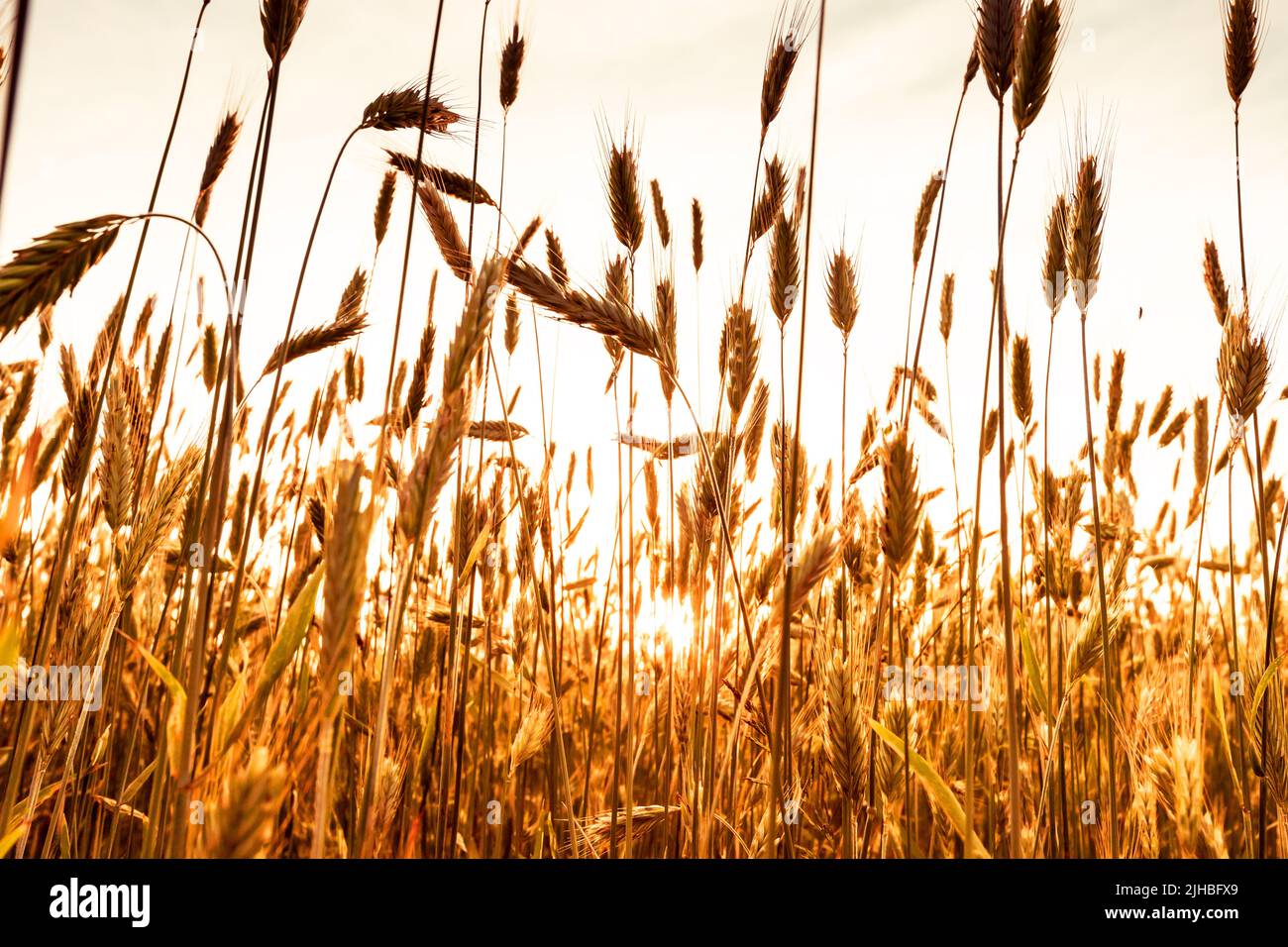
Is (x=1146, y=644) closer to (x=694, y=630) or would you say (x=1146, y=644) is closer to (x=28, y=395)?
(x=694, y=630)

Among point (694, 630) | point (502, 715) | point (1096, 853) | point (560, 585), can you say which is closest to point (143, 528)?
point (694, 630)

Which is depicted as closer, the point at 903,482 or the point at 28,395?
the point at 903,482

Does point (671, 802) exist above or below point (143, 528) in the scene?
below

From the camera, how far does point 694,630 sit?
1.32 metres

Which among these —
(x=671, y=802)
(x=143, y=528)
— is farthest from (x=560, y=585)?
(x=143, y=528)

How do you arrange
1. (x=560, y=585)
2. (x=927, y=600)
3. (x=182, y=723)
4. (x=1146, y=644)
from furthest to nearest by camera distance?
(x=927, y=600) < (x=1146, y=644) < (x=560, y=585) < (x=182, y=723)

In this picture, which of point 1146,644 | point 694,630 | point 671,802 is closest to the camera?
point 694,630

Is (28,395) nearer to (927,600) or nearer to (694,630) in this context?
(694,630)

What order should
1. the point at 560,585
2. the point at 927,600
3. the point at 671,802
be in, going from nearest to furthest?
the point at 671,802 → the point at 560,585 → the point at 927,600

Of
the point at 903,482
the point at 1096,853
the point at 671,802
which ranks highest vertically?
the point at 903,482

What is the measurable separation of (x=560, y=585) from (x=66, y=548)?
125 centimetres
